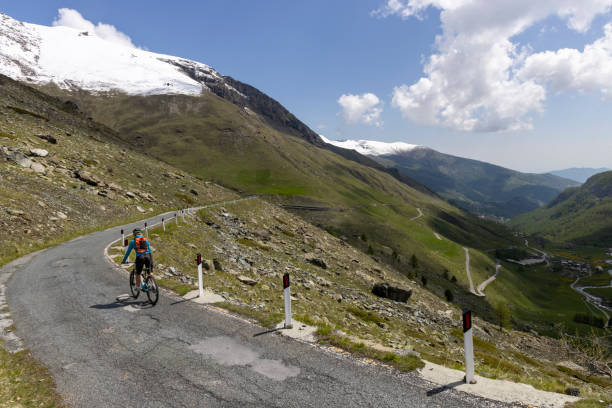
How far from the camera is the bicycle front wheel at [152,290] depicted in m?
14.0

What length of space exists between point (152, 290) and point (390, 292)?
127ft

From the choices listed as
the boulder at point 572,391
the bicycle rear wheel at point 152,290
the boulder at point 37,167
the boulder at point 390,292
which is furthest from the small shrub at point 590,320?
the boulder at point 37,167

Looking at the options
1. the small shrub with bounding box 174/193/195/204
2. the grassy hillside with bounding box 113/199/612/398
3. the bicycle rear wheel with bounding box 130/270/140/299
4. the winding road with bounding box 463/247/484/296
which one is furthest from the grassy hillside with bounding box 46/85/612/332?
the bicycle rear wheel with bounding box 130/270/140/299

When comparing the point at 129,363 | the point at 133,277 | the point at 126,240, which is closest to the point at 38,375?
the point at 129,363

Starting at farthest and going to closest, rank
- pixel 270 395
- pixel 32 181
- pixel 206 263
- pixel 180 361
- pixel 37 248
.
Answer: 1. pixel 32 181
2. pixel 37 248
3. pixel 206 263
4. pixel 180 361
5. pixel 270 395

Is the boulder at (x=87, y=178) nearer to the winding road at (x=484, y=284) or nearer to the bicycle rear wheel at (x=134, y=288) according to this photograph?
the bicycle rear wheel at (x=134, y=288)

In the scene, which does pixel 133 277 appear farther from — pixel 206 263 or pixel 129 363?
pixel 206 263

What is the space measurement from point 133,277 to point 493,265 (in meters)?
192

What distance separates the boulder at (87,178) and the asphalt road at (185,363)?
36.2 meters

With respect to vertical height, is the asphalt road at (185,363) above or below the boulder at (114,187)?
below

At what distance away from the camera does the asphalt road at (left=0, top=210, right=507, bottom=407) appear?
290 inches

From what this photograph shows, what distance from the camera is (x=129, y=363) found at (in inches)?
360

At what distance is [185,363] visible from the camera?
29.6 ft

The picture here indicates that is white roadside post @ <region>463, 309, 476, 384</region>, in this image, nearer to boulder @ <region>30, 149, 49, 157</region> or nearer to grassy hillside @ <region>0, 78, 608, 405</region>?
grassy hillside @ <region>0, 78, 608, 405</region>
